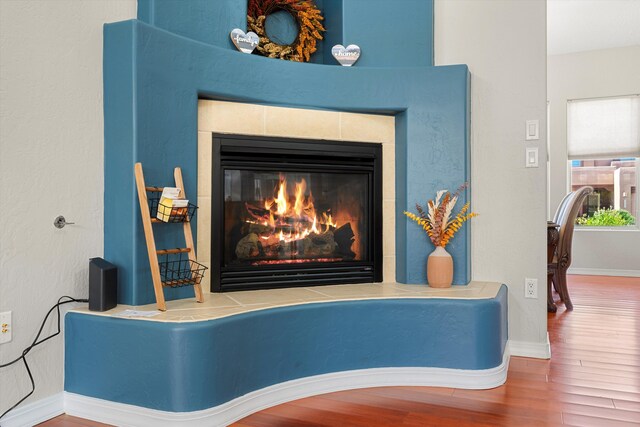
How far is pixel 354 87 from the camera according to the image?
9.63 ft

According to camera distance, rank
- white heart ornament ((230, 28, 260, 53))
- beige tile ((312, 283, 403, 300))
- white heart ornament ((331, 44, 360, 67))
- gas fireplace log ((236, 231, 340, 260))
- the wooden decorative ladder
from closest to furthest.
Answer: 1. the wooden decorative ladder
2. beige tile ((312, 283, 403, 300))
3. white heart ornament ((230, 28, 260, 53))
4. gas fireplace log ((236, 231, 340, 260))
5. white heart ornament ((331, 44, 360, 67))

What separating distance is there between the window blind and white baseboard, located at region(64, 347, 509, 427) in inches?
200

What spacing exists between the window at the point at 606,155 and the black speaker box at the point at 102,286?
6.56 meters

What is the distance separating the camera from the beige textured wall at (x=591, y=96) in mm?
6758

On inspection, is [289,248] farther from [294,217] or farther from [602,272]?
[602,272]

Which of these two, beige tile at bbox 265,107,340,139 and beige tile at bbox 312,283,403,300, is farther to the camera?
beige tile at bbox 265,107,340,139

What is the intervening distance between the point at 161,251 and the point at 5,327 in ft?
2.13

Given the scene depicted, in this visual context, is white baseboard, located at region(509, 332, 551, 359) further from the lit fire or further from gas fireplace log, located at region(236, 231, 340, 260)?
the lit fire

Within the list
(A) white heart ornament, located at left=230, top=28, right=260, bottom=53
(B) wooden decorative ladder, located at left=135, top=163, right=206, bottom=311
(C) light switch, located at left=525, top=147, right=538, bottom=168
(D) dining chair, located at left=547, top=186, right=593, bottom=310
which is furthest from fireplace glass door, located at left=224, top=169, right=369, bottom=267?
(D) dining chair, located at left=547, top=186, right=593, bottom=310

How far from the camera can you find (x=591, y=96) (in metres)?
6.91

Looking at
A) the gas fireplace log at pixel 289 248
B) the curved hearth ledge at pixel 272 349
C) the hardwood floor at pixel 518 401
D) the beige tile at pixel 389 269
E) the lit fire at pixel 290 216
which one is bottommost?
the hardwood floor at pixel 518 401

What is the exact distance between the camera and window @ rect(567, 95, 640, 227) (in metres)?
6.81

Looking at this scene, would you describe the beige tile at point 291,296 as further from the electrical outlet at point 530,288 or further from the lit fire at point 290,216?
the lit fire at point 290,216

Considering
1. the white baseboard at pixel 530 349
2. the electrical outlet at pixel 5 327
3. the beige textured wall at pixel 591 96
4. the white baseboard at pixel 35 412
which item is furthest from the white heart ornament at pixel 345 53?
the beige textured wall at pixel 591 96
